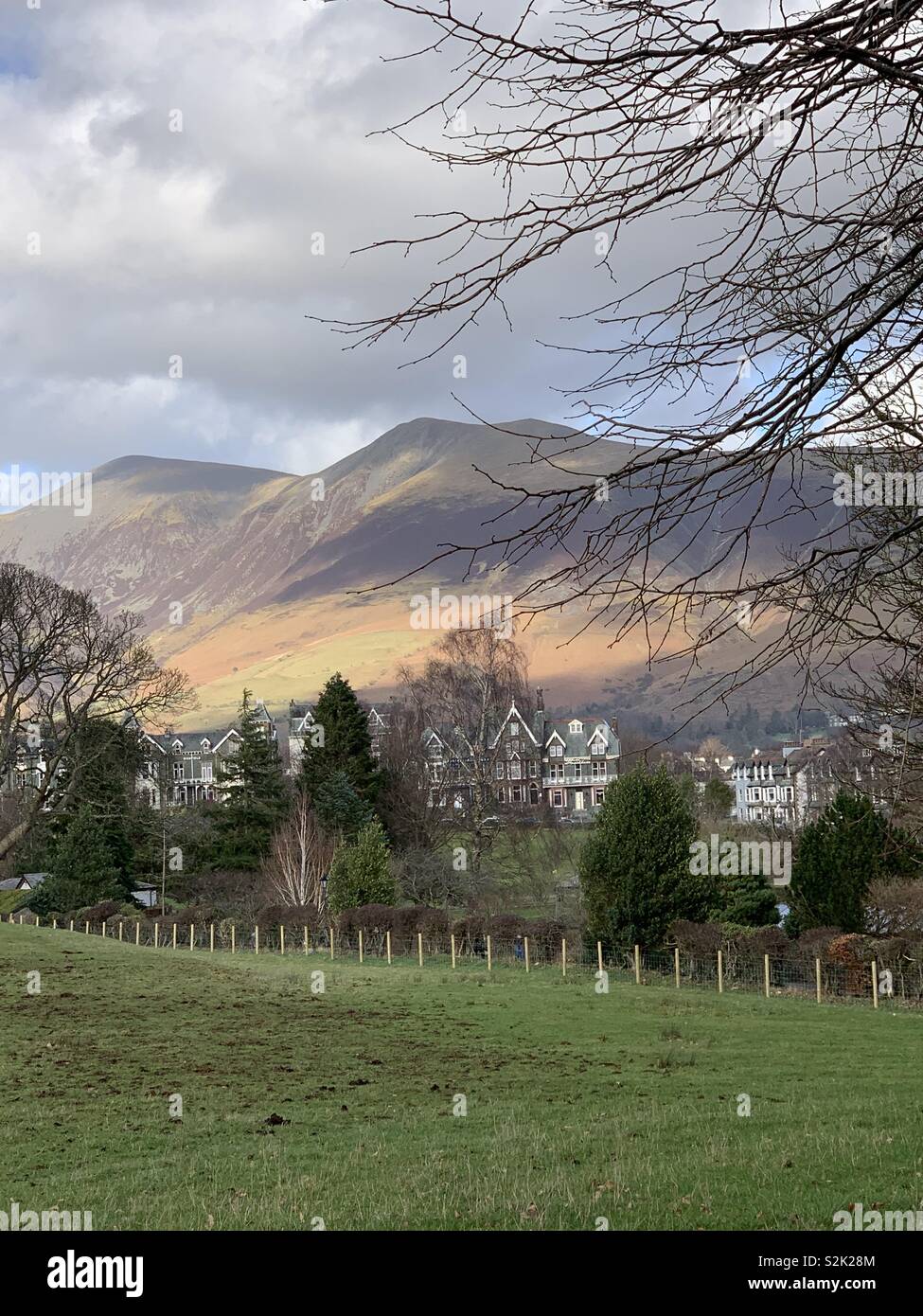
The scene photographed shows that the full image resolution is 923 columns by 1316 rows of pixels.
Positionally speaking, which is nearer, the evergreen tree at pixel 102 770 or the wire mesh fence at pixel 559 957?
the wire mesh fence at pixel 559 957

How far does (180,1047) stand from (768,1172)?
35.9 ft

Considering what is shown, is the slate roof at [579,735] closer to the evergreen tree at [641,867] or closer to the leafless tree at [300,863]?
the leafless tree at [300,863]

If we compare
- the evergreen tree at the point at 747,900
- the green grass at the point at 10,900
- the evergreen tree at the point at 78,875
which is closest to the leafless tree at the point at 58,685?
the evergreen tree at the point at 78,875

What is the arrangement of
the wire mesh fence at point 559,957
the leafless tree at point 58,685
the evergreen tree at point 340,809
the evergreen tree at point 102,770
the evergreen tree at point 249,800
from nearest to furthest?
the wire mesh fence at point 559,957 → the evergreen tree at point 102,770 → the leafless tree at point 58,685 → the evergreen tree at point 340,809 → the evergreen tree at point 249,800

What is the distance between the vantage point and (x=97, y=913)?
137 ft

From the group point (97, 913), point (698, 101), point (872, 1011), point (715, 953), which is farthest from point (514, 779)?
point (698, 101)

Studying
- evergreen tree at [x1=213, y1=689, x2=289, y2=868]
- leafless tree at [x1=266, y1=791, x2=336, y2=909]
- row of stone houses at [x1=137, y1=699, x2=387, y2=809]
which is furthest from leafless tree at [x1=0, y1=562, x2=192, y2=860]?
evergreen tree at [x1=213, y1=689, x2=289, y2=868]

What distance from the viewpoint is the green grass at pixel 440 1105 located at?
6.99m

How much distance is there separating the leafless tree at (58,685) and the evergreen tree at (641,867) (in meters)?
12.7

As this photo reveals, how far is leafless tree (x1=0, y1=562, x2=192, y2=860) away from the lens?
28.8 m

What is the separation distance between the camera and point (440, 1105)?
12.0 metres

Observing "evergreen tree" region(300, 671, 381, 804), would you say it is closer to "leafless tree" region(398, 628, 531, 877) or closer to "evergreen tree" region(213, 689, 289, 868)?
"evergreen tree" region(213, 689, 289, 868)
